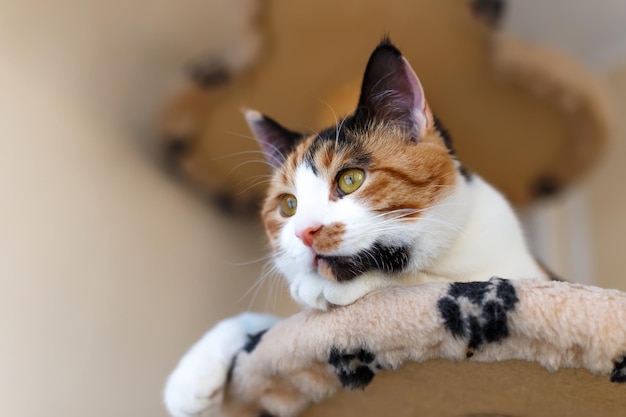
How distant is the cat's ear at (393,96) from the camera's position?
74cm

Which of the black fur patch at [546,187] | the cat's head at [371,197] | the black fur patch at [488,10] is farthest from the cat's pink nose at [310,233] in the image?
the black fur patch at [546,187]

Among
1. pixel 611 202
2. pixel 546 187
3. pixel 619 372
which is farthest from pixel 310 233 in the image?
pixel 611 202

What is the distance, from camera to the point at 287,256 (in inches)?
29.0

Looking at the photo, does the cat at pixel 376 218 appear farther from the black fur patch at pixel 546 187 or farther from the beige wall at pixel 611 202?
the beige wall at pixel 611 202

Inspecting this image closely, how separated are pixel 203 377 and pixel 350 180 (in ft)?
1.07

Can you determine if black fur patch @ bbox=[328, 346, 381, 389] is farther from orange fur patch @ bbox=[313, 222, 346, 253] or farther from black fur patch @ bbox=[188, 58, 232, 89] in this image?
black fur patch @ bbox=[188, 58, 232, 89]

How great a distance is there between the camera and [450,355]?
60cm

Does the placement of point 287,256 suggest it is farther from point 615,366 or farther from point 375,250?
point 615,366

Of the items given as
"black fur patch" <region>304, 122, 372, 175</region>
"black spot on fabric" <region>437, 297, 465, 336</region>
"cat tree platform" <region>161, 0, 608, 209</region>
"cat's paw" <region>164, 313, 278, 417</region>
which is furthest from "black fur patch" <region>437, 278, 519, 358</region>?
"cat tree platform" <region>161, 0, 608, 209</region>

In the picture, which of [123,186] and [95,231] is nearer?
[95,231]

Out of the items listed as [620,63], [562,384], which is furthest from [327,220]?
[620,63]

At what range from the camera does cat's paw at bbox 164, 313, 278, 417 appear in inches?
29.6

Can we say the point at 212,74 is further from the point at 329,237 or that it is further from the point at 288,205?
the point at 329,237

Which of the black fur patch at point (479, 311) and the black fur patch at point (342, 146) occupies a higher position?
the black fur patch at point (342, 146)
